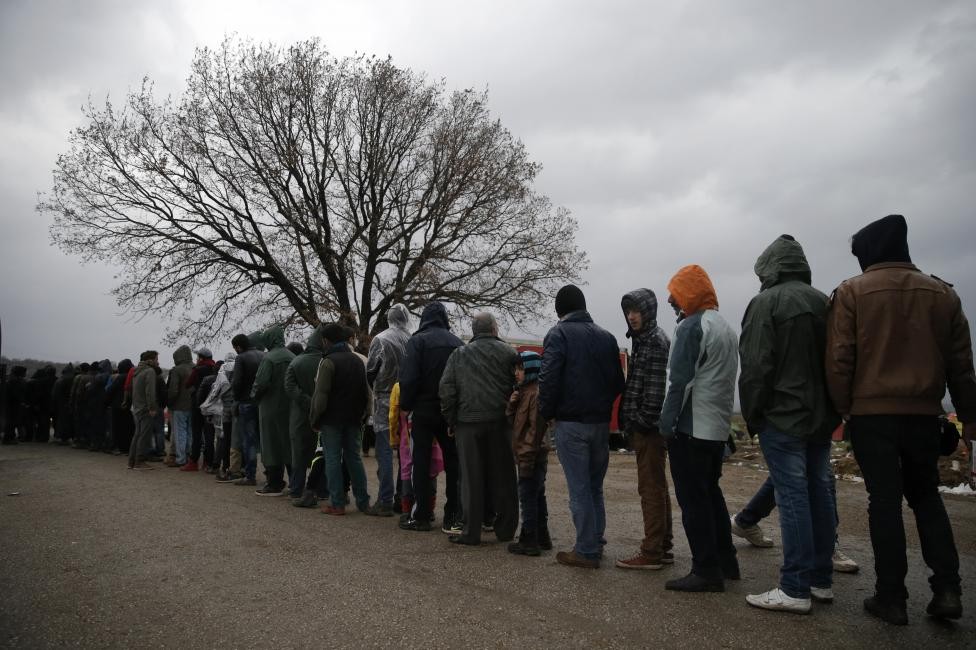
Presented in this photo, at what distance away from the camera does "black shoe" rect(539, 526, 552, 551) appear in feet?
18.8

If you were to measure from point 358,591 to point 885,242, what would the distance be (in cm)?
401

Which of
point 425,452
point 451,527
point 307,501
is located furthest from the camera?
point 307,501

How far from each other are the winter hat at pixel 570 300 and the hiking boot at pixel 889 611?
2866 mm

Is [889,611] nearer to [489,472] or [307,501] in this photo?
[489,472]

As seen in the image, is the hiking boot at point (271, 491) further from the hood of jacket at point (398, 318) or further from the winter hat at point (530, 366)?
the winter hat at point (530, 366)

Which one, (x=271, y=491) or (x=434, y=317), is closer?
(x=434, y=317)

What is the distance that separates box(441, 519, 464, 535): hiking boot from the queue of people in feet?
0.11

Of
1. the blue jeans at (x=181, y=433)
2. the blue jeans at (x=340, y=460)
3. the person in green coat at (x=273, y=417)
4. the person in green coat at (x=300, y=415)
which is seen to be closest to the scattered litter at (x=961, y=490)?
the blue jeans at (x=340, y=460)

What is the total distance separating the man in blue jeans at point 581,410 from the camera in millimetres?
5070

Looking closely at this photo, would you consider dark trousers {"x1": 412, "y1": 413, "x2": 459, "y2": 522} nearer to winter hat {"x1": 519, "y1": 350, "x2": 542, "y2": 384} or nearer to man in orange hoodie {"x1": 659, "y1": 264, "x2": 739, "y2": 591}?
winter hat {"x1": 519, "y1": 350, "x2": 542, "y2": 384}

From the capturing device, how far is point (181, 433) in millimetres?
11859

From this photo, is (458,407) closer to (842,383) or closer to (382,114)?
(842,383)

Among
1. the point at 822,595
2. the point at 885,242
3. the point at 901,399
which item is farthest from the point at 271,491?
the point at 885,242

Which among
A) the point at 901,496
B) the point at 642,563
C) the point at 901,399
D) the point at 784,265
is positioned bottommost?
the point at 642,563
